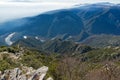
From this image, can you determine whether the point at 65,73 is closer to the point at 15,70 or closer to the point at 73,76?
the point at 73,76

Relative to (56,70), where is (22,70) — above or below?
above

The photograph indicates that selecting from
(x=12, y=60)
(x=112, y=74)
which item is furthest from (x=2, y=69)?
(x=112, y=74)

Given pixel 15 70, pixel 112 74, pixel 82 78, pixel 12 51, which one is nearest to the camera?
pixel 15 70

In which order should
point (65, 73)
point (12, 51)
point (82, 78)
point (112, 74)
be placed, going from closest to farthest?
1. point (112, 74)
2. point (65, 73)
3. point (82, 78)
4. point (12, 51)

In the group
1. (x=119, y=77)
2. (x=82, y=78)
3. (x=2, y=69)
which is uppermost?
(x=2, y=69)

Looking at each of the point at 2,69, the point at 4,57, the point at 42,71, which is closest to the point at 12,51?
the point at 4,57

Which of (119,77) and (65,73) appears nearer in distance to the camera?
(119,77)
